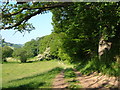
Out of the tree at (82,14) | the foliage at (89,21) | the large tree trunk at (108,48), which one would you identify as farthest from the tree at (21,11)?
the large tree trunk at (108,48)

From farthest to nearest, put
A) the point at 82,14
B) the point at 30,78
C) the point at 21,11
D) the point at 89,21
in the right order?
the point at 30,78 < the point at 89,21 < the point at 82,14 < the point at 21,11

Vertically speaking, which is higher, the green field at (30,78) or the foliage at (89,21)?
the foliage at (89,21)

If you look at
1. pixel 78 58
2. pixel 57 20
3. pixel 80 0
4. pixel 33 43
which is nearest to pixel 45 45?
pixel 33 43

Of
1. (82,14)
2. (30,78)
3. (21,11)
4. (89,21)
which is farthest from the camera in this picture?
(30,78)

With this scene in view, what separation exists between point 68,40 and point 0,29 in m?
17.5

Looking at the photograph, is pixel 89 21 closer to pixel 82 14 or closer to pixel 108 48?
pixel 82 14

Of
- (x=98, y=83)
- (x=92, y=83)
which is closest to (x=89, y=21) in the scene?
(x=92, y=83)

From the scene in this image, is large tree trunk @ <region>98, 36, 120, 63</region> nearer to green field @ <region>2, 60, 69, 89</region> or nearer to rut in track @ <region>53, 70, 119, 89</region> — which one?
rut in track @ <region>53, 70, 119, 89</region>

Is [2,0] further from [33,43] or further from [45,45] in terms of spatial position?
[33,43]

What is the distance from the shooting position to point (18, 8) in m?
7.84

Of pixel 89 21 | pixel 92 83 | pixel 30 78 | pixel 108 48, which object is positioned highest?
pixel 89 21

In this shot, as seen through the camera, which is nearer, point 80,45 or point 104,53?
point 104,53

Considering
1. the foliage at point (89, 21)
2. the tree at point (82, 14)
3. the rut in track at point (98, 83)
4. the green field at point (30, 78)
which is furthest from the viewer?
the foliage at point (89, 21)

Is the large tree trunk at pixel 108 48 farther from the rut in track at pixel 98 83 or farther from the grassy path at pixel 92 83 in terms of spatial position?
the rut in track at pixel 98 83
